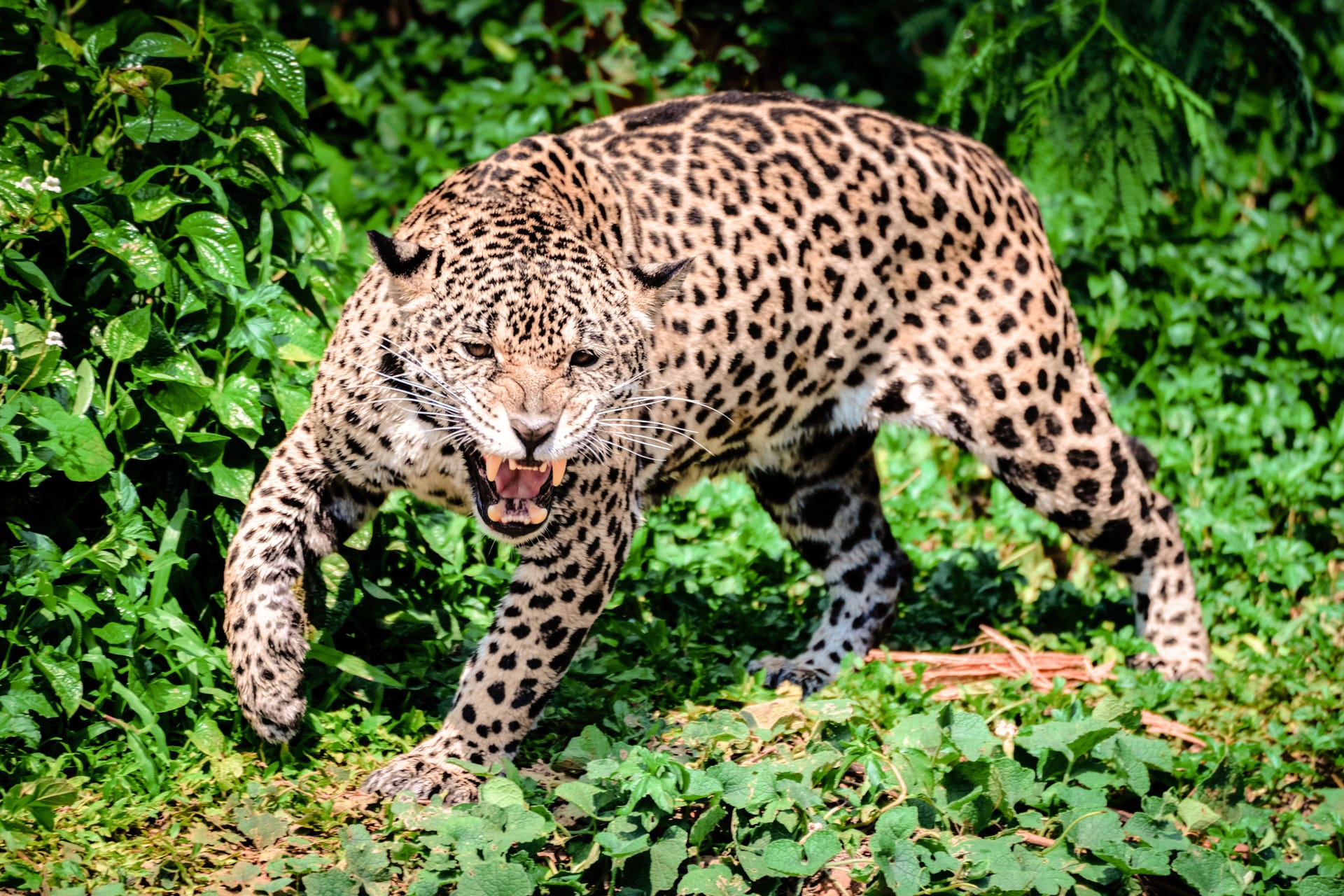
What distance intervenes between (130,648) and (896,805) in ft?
8.15

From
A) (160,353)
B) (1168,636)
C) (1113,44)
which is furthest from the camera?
(1113,44)

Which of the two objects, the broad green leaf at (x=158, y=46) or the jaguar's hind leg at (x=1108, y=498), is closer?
the broad green leaf at (x=158, y=46)

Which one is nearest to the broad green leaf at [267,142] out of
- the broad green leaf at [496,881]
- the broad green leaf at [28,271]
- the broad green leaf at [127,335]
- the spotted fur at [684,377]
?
the spotted fur at [684,377]

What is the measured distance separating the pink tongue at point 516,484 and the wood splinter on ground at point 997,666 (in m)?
2.17

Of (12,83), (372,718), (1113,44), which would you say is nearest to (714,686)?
(372,718)

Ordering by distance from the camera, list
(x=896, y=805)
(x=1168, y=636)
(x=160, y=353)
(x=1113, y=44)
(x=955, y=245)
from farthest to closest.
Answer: (x=1113, y=44) → (x=1168, y=636) → (x=955, y=245) → (x=160, y=353) → (x=896, y=805)

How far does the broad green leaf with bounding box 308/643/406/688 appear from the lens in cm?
530

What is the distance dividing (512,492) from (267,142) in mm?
1670

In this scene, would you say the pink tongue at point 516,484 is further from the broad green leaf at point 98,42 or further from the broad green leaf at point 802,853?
the broad green leaf at point 98,42

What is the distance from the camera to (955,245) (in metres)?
6.05

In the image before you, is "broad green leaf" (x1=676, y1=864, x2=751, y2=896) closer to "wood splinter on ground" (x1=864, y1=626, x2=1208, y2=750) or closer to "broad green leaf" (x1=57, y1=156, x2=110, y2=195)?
"wood splinter on ground" (x1=864, y1=626, x2=1208, y2=750)

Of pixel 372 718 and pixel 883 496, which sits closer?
pixel 372 718

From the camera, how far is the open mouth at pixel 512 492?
Result: 482 cm

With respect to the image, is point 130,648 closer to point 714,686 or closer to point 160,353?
point 160,353
